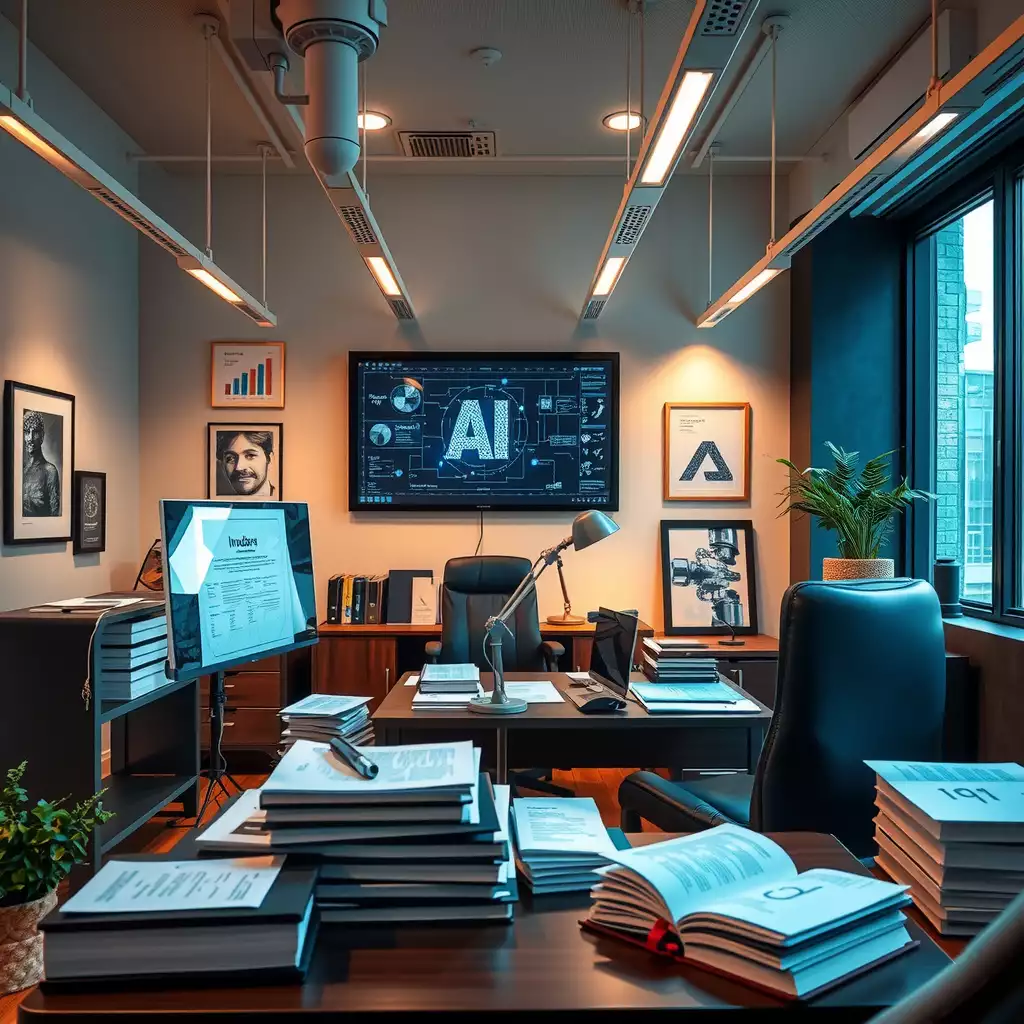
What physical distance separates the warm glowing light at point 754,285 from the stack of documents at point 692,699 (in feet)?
5.50

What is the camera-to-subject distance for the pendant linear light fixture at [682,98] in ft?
6.57

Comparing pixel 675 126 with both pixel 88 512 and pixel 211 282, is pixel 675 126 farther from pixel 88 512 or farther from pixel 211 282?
pixel 88 512

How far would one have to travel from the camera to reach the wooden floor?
11.6 feet

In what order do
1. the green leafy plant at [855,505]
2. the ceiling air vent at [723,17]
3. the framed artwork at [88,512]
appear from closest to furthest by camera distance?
the ceiling air vent at [723,17] < the green leafy plant at [855,505] < the framed artwork at [88,512]

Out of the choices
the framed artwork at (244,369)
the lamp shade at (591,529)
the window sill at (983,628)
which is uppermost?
the framed artwork at (244,369)

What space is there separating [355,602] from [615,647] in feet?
7.43

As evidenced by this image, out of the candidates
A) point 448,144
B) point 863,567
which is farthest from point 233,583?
point 448,144

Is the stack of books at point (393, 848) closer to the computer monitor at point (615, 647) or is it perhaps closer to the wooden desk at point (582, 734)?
the wooden desk at point (582, 734)

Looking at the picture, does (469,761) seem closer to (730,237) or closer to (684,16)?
(684,16)

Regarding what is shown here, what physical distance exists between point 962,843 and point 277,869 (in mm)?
799

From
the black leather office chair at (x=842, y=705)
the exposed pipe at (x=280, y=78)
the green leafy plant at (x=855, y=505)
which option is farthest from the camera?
the green leafy plant at (x=855, y=505)

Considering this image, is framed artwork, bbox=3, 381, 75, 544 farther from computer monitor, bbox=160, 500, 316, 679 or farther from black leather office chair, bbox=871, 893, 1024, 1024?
Result: black leather office chair, bbox=871, 893, 1024, 1024

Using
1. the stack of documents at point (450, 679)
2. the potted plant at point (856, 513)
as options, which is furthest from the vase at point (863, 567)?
the stack of documents at point (450, 679)

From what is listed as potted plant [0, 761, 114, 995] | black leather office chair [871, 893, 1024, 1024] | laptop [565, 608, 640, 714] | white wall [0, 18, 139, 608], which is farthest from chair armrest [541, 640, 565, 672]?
black leather office chair [871, 893, 1024, 1024]
